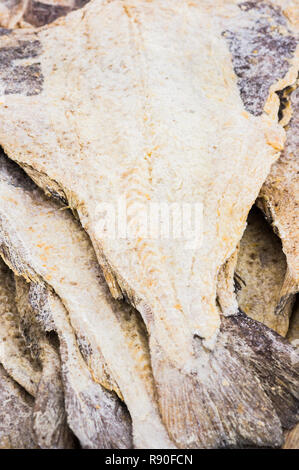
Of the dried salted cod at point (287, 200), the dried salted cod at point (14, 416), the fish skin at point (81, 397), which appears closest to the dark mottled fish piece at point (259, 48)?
the dried salted cod at point (287, 200)

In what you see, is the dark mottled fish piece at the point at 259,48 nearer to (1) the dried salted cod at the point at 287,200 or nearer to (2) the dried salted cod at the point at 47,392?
(1) the dried salted cod at the point at 287,200

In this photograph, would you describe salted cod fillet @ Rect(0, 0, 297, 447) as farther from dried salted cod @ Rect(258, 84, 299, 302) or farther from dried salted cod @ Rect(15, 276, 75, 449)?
dried salted cod @ Rect(15, 276, 75, 449)

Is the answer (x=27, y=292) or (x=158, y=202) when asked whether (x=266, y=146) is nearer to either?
(x=158, y=202)

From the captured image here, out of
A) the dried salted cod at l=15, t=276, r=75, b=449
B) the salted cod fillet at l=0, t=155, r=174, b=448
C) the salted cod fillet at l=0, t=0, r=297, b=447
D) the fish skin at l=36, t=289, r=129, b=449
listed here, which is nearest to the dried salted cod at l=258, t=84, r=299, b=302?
the salted cod fillet at l=0, t=0, r=297, b=447
